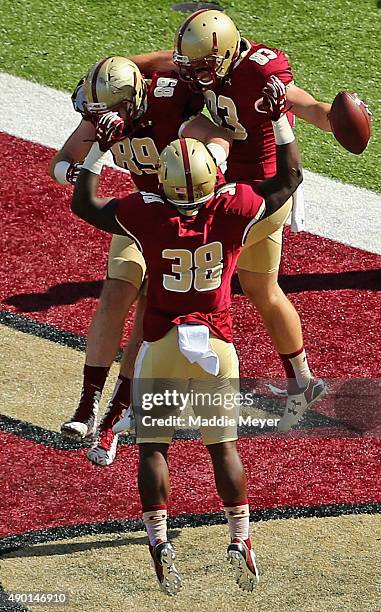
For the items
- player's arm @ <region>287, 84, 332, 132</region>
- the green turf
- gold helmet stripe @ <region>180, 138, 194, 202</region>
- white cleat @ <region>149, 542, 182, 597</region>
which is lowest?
the green turf

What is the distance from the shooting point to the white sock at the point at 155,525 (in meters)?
4.96

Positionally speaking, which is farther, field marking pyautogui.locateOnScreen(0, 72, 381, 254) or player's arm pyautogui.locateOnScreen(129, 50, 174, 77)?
field marking pyautogui.locateOnScreen(0, 72, 381, 254)

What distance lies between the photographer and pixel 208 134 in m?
5.78

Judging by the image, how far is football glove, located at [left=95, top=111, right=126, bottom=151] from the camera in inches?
204

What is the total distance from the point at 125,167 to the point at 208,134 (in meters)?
0.41

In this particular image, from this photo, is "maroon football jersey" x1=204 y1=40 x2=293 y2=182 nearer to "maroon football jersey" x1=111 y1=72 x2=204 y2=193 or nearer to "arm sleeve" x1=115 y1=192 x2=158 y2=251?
"maroon football jersey" x1=111 y1=72 x2=204 y2=193

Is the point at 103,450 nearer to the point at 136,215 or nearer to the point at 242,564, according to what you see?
the point at 242,564

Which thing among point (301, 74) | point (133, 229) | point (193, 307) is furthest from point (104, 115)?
point (301, 74)

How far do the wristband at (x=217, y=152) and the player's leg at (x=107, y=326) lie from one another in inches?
22.7

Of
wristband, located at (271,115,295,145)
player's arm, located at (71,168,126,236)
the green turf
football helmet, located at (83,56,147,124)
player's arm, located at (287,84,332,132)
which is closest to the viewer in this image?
player's arm, located at (71,168,126,236)

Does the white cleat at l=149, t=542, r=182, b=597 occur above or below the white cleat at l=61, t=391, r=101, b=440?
above

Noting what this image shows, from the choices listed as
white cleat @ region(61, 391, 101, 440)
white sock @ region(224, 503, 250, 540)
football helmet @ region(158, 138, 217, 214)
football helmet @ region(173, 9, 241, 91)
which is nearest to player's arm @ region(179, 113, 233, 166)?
football helmet @ region(173, 9, 241, 91)

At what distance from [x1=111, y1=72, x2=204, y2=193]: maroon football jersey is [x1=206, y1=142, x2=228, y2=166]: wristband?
18 cm

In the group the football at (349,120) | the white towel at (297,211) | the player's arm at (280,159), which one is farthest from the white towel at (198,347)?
the white towel at (297,211)
